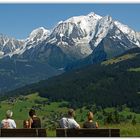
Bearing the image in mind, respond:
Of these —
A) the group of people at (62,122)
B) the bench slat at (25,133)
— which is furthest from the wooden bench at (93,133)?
the group of people at (62,122)

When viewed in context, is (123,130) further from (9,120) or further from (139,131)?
(9,120)

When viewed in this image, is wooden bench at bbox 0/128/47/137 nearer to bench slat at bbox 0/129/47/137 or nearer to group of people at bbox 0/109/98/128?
bench slat at bbox 0/129/47/137

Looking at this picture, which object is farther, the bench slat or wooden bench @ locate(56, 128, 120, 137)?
the bench slat

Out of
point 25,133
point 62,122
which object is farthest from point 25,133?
point 62,122

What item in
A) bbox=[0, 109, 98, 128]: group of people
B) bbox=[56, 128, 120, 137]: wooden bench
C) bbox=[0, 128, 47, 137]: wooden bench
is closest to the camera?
bbox=[56, 128, 120, 137]: wooden bench

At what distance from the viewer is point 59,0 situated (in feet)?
45.0

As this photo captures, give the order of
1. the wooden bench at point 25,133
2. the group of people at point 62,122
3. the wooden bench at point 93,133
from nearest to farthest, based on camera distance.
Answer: the wooden bench at point 93,133
the wooden bench at point 25,133
the group of people at point 62,122

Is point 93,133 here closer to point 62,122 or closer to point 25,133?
point 25,133

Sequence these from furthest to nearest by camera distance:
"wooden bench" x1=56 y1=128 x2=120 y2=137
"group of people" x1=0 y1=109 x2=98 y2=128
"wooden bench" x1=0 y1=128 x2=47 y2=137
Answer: "group of people" x1=0 y1=109 x2=98 y2=128, "wooden bench" x1=0 y1=128 x2=47 y2=137, "wooden bench" x1=56 y1=128 x2=120 y2=137

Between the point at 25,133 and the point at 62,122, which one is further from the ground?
the point at 62,122

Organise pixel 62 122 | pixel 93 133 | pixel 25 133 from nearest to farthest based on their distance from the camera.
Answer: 1. pixel 93 133
2. pixel 25 133
3. pixel 62 122

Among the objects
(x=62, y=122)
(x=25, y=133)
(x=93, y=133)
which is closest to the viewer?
(x=93, y=133)

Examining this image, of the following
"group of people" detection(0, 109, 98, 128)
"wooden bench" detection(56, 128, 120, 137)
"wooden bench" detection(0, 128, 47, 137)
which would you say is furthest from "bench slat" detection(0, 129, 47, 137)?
"group of people" detection(0, 109, 98, 128)

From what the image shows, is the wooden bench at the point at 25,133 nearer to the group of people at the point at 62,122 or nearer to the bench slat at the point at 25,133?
the bench slat at the point at 25,133
